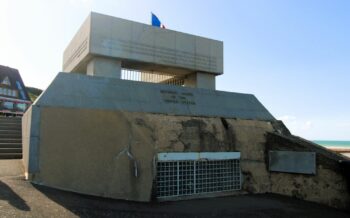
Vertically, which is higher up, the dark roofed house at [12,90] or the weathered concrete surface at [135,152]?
the dark roofed house at [12,90]

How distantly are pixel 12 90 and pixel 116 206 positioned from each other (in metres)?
40.3

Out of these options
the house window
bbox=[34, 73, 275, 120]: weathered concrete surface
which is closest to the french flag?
bbox=[34, 73, 275, 120]: weathered concrete surface

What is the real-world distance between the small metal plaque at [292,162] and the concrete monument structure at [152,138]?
0.10ft

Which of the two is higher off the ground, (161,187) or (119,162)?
(119,162)

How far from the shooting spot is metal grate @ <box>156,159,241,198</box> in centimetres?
838

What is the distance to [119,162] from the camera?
7672 mm

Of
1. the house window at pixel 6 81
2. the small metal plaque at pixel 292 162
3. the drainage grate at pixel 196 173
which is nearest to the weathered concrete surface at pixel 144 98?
the drainage grate at pixel 196 173

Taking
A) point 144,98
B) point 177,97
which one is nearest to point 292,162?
point 177,97

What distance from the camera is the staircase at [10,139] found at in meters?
10.1

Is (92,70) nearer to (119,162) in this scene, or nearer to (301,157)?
(119,162)

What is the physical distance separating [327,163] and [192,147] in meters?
3.98

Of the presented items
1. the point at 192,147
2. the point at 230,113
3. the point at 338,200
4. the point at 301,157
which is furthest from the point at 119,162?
the point at 338,200

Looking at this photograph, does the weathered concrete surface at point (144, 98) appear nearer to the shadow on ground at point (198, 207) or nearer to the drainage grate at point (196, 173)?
the drainage grate at point (196, 173)

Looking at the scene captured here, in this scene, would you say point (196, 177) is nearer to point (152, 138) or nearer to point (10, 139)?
point (152, 138)
